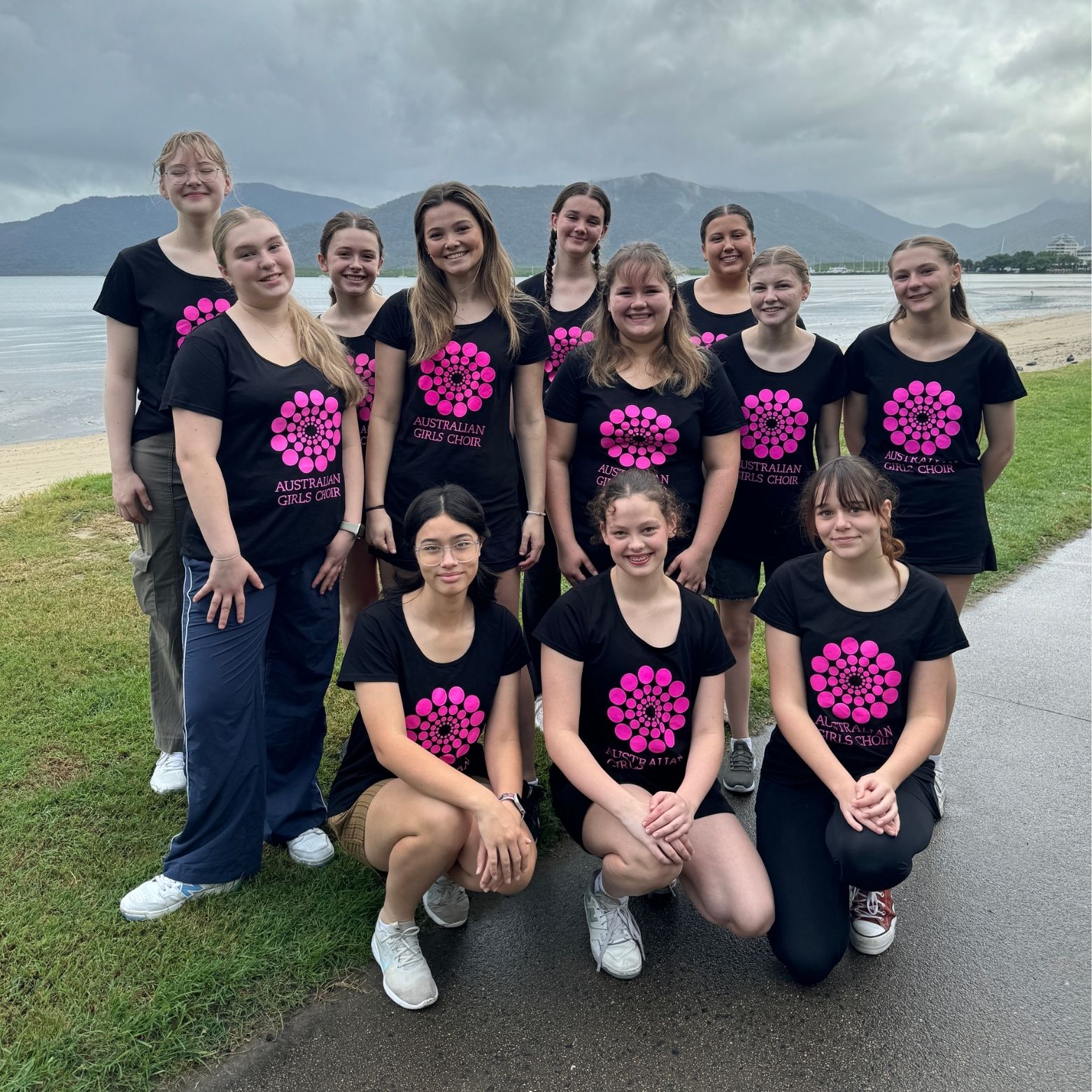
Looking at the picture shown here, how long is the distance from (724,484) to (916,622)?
2.91ft

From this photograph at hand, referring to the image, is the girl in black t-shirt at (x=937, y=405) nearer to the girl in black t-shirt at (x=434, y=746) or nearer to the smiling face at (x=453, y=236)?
the smiling face at (x=453, y=236)

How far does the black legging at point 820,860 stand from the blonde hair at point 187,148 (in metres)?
3.17

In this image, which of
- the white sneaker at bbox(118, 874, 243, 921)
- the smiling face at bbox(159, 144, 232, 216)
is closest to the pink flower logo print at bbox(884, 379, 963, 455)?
the smiling face at bbox(159, 144, 232, 216)

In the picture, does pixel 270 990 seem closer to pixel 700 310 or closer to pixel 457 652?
pixel 457 652

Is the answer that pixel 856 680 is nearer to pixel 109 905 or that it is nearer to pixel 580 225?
pixel 580 225

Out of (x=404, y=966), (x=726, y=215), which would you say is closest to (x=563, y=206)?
(x=726, y=215)

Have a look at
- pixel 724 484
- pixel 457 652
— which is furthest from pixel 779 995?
pixel 724 484

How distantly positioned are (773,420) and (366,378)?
1742 millimetres

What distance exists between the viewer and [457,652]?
2902mm

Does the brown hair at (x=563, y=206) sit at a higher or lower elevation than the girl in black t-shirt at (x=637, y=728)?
higher

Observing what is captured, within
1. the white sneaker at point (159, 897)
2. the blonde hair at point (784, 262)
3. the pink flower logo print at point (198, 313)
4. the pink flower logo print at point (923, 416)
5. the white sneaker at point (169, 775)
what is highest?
the blonde hair at point (784, 262)

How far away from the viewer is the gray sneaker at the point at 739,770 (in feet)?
12.4

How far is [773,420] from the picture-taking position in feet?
12.0

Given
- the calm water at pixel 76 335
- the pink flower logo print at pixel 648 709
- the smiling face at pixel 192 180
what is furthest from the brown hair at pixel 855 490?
the calm water at pixel 76 335
